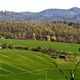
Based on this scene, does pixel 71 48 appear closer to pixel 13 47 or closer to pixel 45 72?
pixel 13 47

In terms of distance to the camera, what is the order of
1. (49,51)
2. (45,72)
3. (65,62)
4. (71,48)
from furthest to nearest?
(71,48) → (49,51) → (65,62) → (45,72)

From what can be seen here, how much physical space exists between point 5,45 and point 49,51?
7502 mm

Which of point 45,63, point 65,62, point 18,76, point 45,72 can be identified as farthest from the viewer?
point 65,62

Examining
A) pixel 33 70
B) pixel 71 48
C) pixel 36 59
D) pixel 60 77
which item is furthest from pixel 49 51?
pixel 60 77

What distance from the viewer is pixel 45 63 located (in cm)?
4169

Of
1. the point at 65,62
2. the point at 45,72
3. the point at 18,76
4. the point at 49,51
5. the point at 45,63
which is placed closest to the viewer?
the point at 18,76

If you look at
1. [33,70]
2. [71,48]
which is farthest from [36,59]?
[71,48]

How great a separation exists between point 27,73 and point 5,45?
21313mm

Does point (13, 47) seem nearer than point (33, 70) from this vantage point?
No

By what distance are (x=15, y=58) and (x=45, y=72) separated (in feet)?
25.4

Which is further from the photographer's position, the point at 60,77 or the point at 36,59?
the point at 36,59

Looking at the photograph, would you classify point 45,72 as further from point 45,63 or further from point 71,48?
point 71,48

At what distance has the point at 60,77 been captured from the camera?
32.6m

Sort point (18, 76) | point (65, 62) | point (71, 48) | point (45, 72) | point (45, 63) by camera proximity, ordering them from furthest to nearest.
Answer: point (71, 48)
point (65, 62)
point (45, 63)
point (45, 72)
point (18, 76)
